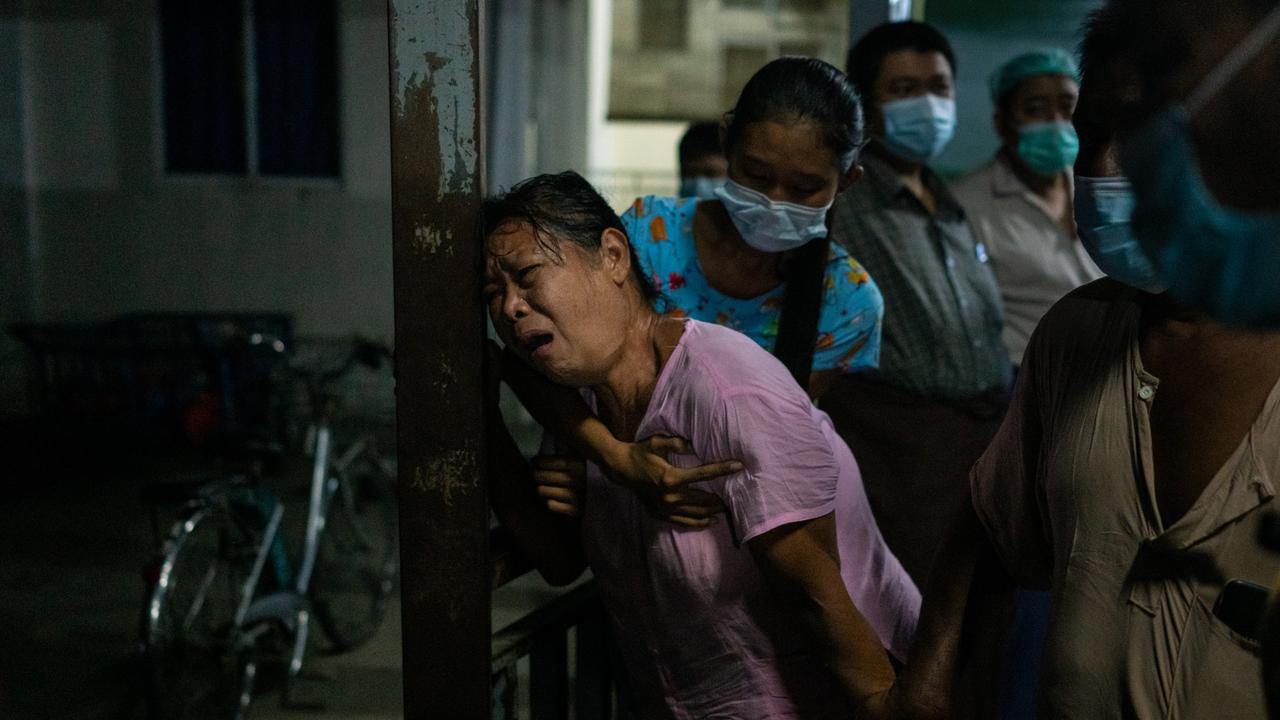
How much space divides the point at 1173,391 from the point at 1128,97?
42cm

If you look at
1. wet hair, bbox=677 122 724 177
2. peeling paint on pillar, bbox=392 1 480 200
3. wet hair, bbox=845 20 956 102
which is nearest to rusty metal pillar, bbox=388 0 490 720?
peeling paint on pillar, bbox=392 1 480 200

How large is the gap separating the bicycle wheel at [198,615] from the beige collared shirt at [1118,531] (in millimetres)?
2935

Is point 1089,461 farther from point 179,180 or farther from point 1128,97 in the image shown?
point 179,180

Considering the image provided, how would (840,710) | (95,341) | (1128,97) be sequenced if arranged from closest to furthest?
(1128,97), (840,710), (95,341)

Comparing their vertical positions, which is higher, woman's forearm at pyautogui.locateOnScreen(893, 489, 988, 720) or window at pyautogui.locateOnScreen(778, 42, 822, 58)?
window at pyautogui.locateOnScreen(778, 42, 822, 58)

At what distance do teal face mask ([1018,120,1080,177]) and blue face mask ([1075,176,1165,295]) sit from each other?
2.14 meters

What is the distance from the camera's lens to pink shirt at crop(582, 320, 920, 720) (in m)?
1.50

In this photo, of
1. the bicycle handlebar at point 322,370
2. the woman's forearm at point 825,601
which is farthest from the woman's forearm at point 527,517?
the bicycle handlebar at point 322,370

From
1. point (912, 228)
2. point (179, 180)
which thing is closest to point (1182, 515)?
point (912, 228)

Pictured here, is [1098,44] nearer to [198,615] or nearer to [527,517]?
[527,517]

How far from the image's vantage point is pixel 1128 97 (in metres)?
1.05

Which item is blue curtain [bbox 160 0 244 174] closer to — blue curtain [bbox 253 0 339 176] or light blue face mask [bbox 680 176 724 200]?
blue curtain [bbox 253 0 339 176]

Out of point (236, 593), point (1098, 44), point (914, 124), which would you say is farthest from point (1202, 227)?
point (236, 593)

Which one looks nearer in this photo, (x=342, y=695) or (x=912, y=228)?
(x=912, y=228)
